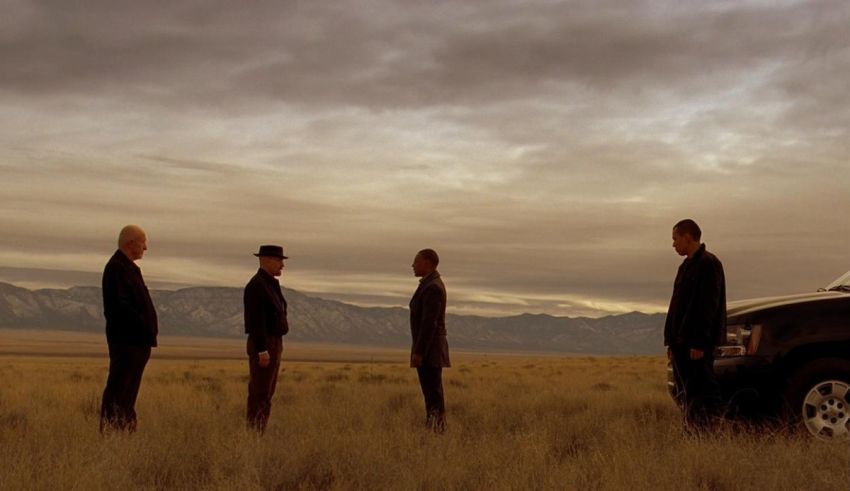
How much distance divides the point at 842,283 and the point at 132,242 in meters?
6.86

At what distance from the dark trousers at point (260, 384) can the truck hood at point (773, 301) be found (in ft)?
14.3

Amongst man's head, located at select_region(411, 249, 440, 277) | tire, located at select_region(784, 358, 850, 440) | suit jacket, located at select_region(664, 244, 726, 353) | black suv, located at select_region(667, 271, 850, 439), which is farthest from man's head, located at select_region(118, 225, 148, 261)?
tire, located at select_region(784, 358, 850, 440)

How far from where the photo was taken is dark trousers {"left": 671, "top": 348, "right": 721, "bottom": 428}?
8250 mm

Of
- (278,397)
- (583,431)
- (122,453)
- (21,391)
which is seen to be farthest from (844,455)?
(21,391)

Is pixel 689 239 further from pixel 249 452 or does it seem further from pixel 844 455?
pixel 249 452

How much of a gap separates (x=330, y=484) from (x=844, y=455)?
378cm

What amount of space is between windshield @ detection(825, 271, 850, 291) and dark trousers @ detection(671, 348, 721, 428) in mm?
1822

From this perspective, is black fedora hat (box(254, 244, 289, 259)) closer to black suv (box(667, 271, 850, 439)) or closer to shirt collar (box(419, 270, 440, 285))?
shirt collar (box(419, 270, 440, 285))

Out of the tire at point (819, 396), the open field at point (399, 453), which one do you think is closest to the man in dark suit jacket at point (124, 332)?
the open field at point (399, 453)

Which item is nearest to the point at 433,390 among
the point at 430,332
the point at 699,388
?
the point at 430,332

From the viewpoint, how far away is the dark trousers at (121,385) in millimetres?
8352

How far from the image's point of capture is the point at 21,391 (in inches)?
583

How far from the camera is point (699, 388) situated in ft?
27.3

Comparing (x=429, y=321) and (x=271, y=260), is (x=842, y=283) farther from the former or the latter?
(x=271, y=260)
